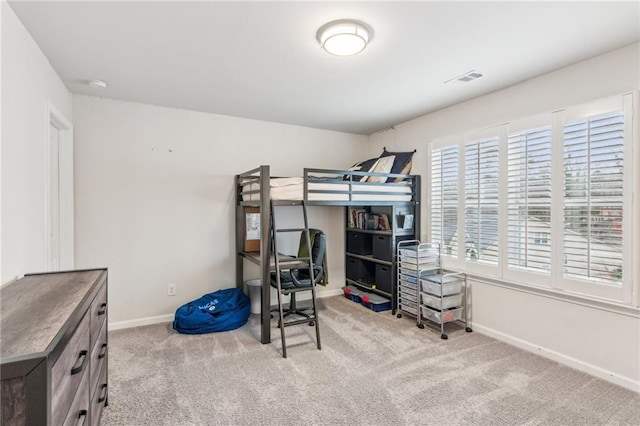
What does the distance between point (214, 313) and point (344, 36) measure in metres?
2.78

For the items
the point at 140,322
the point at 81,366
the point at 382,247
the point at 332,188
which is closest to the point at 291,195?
the point at 332,188

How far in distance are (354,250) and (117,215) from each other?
2.88 metres

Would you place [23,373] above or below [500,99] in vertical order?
below

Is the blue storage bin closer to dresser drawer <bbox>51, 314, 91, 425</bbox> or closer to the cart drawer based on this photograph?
the cart drawer

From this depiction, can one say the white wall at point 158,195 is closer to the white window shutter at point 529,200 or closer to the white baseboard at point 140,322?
the white baseboard at point 140,322

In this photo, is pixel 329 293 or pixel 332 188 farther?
pixel 329 293

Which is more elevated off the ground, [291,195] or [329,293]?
[291,195]

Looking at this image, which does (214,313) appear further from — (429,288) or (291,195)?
(429,288)

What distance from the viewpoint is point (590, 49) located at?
7.29ft

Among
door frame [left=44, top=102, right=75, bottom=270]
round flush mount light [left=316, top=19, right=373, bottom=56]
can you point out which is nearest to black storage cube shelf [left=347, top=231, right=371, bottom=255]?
round flush mount light [left=316, top=19, right=373, bottom=56]

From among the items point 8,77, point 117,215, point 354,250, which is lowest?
point 354,250

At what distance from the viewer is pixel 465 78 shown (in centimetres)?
268

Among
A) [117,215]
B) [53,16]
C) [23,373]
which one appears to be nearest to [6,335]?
[23,373]

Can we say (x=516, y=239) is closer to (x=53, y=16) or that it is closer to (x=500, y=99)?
(x=500, y=99)
